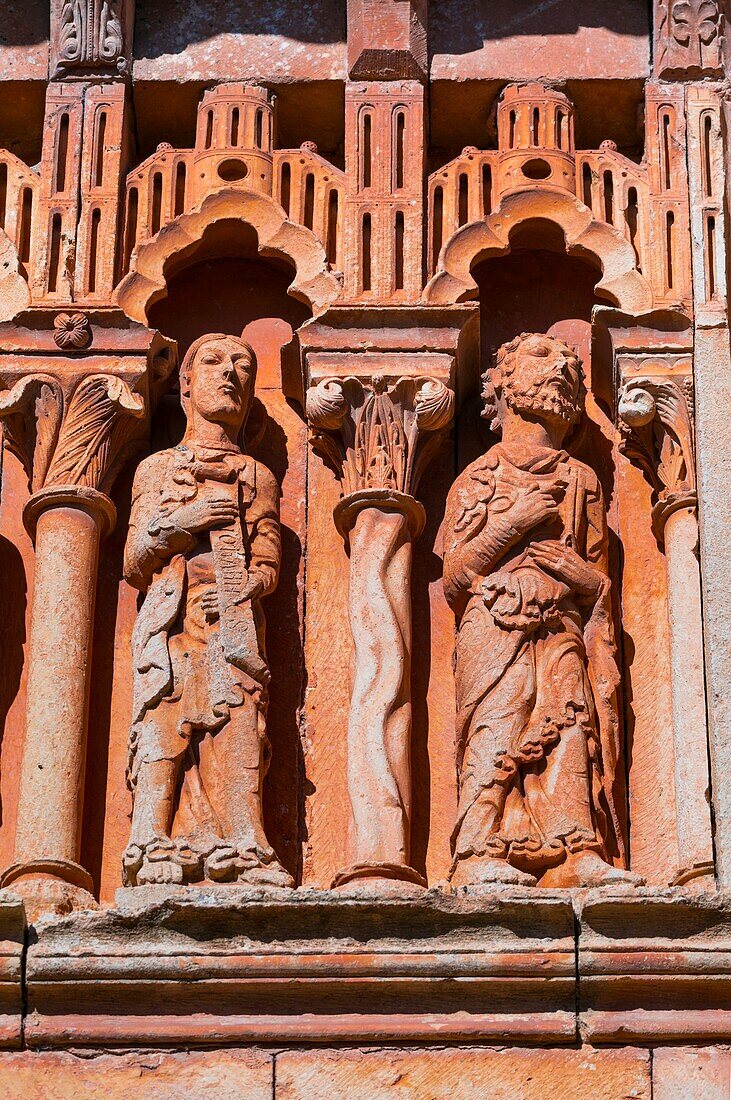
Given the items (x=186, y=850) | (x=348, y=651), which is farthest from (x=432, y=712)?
(x=186, y=850)

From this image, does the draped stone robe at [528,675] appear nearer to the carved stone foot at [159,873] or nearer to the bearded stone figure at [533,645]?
the bearded stone figure at [533,645]

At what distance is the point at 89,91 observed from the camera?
1031 centimetres

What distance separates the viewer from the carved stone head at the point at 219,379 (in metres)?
9.75

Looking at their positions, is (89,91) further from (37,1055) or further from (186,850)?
(37,1055)

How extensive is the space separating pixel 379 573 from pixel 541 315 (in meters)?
1.33

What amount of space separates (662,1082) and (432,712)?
1.59 metres

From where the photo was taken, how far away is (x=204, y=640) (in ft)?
30.6

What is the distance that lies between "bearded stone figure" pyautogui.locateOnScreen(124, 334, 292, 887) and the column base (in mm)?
167

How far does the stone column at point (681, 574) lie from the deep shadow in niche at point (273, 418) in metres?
1.15

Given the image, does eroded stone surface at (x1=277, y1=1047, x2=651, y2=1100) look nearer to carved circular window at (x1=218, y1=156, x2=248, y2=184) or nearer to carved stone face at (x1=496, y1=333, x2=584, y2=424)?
carved stone face at (x1=496, y1=333, x2=584, y2=424)

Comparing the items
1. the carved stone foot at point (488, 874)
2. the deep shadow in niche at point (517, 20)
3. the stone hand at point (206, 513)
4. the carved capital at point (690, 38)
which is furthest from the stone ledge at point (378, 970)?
the deep shadow in niche at point (517, 20)

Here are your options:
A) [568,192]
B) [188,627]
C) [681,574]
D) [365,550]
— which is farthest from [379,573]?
[568,192]

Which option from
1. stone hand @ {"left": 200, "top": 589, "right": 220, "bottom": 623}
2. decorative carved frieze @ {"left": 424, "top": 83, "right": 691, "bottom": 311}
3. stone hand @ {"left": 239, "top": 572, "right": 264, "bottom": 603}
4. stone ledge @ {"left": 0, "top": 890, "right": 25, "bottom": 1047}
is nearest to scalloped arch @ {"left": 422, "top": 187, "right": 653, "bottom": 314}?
decorative carved frieze @ {"left": 424, "top": 83, "right": 691, "bottom": 311}

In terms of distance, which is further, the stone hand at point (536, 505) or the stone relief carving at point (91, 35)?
the stone relief carving at point (91, 35)
